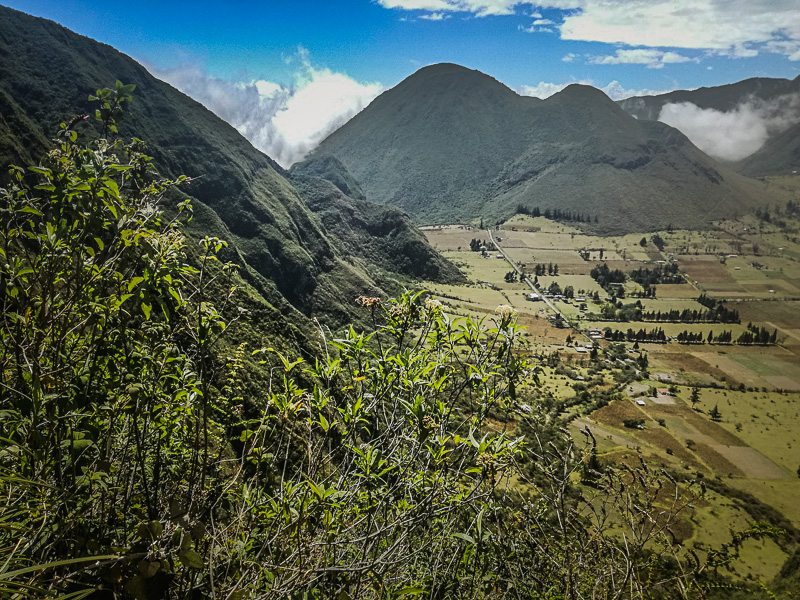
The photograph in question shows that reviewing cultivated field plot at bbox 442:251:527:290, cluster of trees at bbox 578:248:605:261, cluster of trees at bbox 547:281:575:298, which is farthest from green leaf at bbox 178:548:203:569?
cluster of trees at bbox 578:248:605:261

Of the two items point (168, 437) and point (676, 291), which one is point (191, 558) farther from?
point (676, 291)

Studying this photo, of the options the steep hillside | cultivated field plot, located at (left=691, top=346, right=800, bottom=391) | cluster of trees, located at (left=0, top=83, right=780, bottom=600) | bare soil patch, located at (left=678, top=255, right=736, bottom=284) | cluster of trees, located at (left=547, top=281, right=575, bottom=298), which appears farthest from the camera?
bare soil patch, located at (left=678, top=255, right=736, bottom=284)

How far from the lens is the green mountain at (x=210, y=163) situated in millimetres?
67000

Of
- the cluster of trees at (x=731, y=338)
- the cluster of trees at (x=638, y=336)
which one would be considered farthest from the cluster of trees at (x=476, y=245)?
the cluster of trees at (x=731, y=338)

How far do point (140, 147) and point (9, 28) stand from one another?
11986 centimetres

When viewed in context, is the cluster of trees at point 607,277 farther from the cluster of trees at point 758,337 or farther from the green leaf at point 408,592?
the green leaf at point 408,592

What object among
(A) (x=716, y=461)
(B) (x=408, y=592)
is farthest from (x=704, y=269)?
(B) (x=408, y=592)

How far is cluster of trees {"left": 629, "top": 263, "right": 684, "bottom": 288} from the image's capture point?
16112 cm

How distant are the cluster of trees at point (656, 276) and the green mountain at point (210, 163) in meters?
105

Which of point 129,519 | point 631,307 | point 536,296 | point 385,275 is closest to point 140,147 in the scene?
point 129,519

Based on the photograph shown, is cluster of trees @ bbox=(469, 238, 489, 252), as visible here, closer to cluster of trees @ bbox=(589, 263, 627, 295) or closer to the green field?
the green field

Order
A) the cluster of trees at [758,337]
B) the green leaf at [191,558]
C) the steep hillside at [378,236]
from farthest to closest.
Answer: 1. the steep hillside at [378,236]
2. the cluster of trees at [758,337]
3. the green leaf at [191,558]

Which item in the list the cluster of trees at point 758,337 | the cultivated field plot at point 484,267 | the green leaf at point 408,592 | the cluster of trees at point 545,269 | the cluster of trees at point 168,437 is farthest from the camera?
the cluster of trees at point 545,269

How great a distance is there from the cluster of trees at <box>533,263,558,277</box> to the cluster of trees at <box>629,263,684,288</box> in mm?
31430
